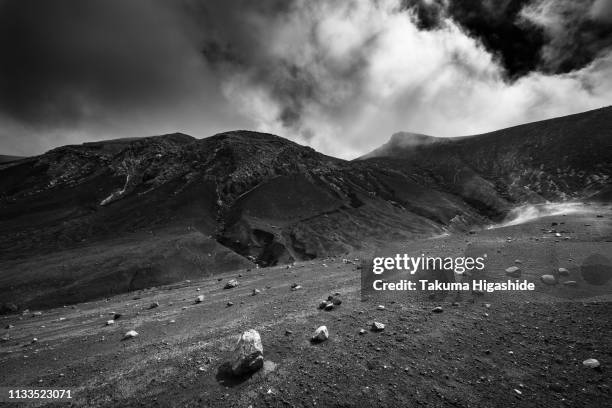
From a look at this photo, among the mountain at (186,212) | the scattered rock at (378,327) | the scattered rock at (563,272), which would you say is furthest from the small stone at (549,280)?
the mountain at (186,212)

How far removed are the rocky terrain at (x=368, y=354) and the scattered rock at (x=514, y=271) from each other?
Result: 17.4 inches

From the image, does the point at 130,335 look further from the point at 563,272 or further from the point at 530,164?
the point at 530,164

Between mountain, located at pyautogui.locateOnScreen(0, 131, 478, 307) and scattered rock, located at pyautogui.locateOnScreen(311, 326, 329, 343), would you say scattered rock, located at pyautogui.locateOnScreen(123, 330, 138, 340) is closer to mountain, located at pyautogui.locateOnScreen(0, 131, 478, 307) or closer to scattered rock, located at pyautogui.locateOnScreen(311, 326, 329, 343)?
scattered rock, located at pyautogui.locateOnScreen(311, 326, 329, 343)

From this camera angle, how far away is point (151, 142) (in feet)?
414

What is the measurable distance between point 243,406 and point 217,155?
112967 mm

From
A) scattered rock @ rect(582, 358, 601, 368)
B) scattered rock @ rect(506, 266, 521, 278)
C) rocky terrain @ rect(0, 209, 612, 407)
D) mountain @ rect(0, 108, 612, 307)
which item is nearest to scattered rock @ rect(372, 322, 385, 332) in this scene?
rocky terrain @ rect(0, 209, 612, 407)

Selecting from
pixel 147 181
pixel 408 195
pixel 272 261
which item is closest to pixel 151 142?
pixel 147 181

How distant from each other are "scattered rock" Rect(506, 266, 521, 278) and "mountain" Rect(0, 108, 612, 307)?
40.6 metres

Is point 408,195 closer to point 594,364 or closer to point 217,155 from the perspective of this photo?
point 217,155

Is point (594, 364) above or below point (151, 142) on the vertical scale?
below

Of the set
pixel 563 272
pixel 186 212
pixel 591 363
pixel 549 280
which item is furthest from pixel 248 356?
pixel 186 212

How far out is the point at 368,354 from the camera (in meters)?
8.84

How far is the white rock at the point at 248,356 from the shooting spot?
26.9 ft

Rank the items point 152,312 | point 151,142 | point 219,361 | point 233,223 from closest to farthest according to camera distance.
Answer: point 219,361 → point 152,312 → point 233,223 → point 151,142
